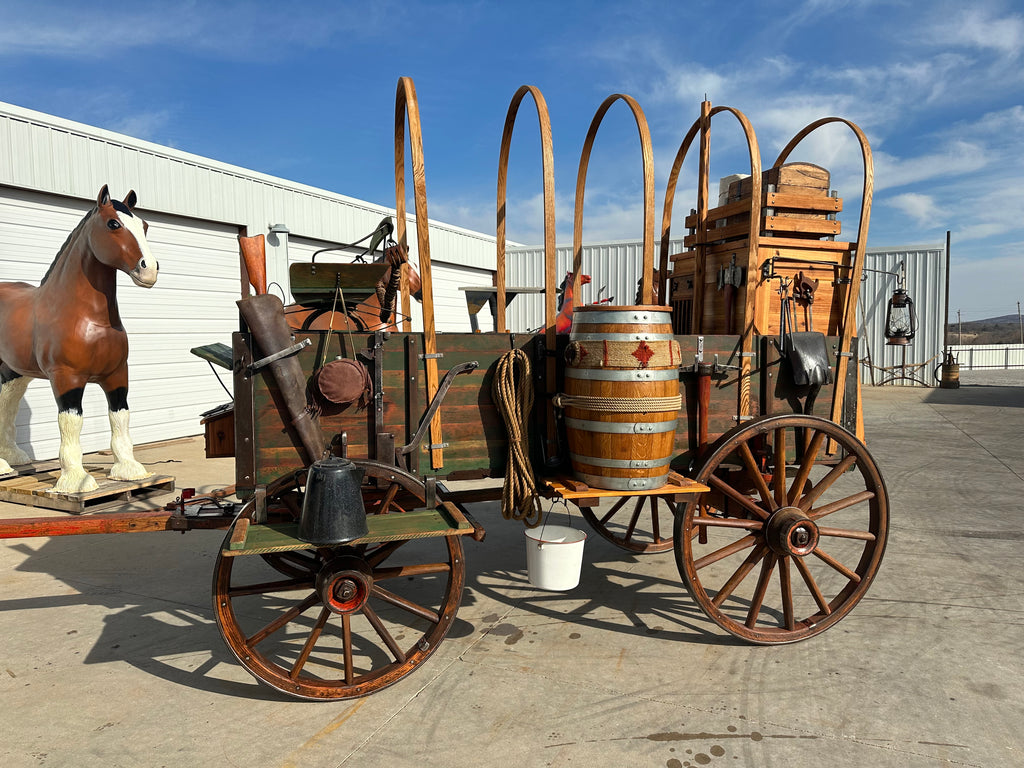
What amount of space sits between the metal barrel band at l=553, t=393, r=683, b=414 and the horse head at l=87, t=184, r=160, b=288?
425 centimetres

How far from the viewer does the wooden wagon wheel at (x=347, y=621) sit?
2.58m

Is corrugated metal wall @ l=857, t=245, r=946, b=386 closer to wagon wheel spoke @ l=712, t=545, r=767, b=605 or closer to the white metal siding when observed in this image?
the white metal siding

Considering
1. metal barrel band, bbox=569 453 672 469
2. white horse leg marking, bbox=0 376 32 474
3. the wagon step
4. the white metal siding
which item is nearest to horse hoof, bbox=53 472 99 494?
white horse leg marking, bbox=0 376 32 474

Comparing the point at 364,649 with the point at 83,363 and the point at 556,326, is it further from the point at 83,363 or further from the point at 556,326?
the point at 83,363

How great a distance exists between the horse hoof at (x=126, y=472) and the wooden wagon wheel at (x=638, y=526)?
4249 millimetres

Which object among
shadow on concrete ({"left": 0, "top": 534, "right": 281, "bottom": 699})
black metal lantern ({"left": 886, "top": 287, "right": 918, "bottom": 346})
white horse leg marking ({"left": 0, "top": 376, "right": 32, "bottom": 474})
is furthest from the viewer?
black metal lantern ({"left": 886, "top": 287, "right": 918, "bottom": 346})

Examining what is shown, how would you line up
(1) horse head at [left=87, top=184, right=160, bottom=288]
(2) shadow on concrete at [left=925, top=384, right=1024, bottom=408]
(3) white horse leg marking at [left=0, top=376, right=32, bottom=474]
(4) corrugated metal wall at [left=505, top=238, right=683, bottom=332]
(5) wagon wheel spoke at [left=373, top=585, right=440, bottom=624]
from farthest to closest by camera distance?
(4) corrugated metal wall at [left=505, top=238, right=683, bottom=332] < (2) shadow on concrete at [left=925, top=384, right=1024, bottom=408] < (3) white horse leg marking at [left=0, top=376, right=32, bottom=474] < (1) horse head at [left=87, top=184, right=160, bottom=288] < (5) wagon wheel spoke at [left=373, top=585, right=440, bottom=624]

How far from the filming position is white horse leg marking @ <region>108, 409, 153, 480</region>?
240 inches

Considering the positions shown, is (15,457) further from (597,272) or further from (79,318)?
(597,272)

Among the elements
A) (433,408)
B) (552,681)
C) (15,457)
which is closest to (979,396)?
(552,681)

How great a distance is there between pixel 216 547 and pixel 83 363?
2233mm

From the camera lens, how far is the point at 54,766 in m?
2.29

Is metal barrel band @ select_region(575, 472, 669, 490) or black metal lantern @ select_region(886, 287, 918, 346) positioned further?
black metal lantern @ select_region(886, 287, 918, 346)

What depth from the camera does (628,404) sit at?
2768 mm
